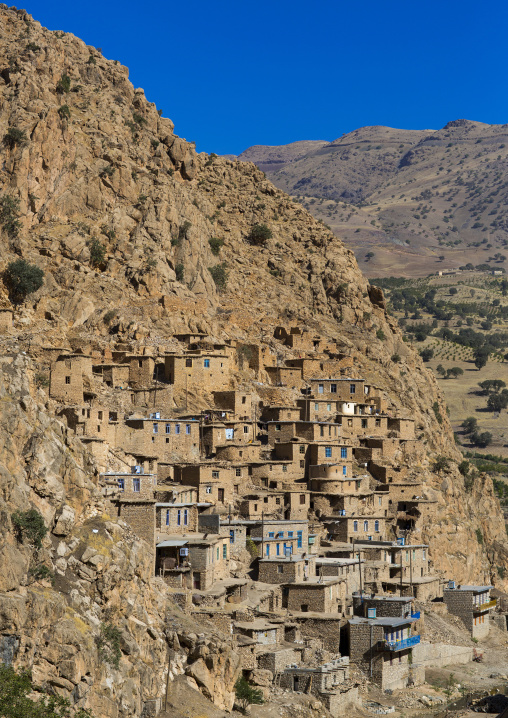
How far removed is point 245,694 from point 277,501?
17213 millimetres

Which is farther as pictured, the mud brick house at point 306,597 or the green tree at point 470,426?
the green tree at point 470,426

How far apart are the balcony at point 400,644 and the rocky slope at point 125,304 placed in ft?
36.2

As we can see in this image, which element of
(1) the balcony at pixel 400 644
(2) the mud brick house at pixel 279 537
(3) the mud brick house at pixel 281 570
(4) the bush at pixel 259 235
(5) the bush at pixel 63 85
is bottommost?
(1) the balcony at pixel 400 644

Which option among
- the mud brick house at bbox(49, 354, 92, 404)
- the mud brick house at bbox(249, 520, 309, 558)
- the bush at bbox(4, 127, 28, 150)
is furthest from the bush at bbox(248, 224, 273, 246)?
the mud brick house at bbox(249, 520, 309, 558)

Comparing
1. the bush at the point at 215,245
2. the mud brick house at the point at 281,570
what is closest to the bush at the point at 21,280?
the bush at the point at 215,245

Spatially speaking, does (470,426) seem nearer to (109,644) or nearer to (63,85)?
(63,85)

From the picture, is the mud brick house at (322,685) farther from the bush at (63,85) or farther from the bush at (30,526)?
the bush at (63,85)

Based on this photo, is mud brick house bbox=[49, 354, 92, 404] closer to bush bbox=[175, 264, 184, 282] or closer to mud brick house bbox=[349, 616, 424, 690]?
mud brick house bbox=[349, 616, 424, 690]

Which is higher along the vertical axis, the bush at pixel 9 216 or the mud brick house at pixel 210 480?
the bush at pixel 9 216

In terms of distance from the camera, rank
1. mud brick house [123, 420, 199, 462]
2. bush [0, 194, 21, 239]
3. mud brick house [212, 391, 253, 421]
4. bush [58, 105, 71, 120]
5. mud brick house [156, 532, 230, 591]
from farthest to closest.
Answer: bush [58, 105, 71, 120], bush [0, 194, 21, 239], mud brick house [212, 391, 253, 421], mud brick house [123, 420, 199, 462], mud brick house [156, 532, 230, 591]

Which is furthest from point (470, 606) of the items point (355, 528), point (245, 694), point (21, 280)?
point (21, 280)

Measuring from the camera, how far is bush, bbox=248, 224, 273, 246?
9031cm

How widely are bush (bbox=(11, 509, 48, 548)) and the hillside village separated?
246 cm

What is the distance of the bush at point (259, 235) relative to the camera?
296 ft
